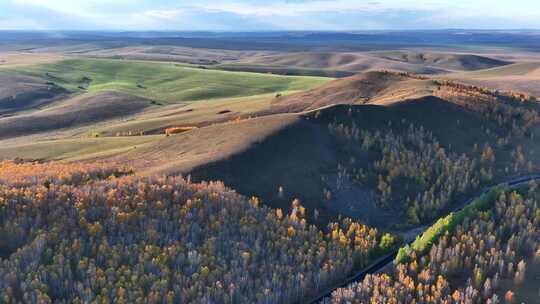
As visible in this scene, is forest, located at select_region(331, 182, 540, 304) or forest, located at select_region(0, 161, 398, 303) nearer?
forest, located at select_region(0, 161, 398, 303)

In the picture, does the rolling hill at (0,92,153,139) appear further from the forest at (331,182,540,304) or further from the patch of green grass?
the forest at (331,182,540,304)

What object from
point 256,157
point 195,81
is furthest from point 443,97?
point 195,81

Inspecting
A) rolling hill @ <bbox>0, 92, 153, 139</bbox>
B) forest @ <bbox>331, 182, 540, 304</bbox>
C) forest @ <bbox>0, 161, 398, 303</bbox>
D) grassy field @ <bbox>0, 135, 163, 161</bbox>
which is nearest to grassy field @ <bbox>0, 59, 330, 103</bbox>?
rolling hill @ <bbox>0, 92, 153, 139</bbox>

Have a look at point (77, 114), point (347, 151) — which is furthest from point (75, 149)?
point (77, 114)

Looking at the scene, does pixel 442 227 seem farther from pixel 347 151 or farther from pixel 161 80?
pixel 161 80

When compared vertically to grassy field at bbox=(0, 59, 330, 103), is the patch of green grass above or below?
below

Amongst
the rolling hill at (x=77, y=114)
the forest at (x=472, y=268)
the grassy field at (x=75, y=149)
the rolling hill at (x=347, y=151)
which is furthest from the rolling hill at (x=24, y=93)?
the forest at (x=472, y=268)

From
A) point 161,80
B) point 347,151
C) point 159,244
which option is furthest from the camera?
point 161,80

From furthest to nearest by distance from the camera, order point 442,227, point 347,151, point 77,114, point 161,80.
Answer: point 161,80
point 77,114
point 347,151
point 442,227
